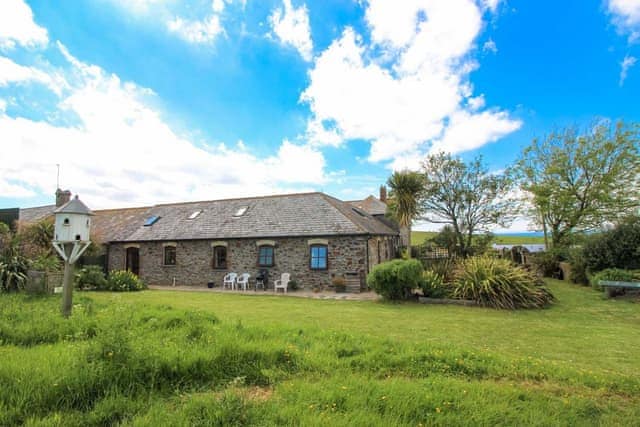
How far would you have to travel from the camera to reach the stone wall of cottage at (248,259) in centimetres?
1420

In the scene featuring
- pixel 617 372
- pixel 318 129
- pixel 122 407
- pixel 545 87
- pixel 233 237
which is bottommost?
pixel 617 372

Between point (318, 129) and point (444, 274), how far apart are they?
853 cm

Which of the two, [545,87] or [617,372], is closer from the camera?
[617,372]

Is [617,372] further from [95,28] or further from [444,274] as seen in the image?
[95,28]

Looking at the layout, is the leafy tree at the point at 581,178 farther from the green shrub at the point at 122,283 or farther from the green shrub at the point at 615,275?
the green shrub at the point at 122,283

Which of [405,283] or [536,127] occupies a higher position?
[536,127]

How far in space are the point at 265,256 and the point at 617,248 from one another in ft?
50.3

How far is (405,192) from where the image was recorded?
1581 centimetres

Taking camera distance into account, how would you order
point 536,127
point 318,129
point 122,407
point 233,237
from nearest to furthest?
point 122,407 → point 318,129 → point 233,237 → point 536,127

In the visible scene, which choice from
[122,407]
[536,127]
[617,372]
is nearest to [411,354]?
[617,372]

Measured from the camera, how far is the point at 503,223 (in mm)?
16938

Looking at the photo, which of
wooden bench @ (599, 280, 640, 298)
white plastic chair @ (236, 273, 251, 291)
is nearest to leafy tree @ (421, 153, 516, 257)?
wooden bench @ (599, 280, 640, 298)

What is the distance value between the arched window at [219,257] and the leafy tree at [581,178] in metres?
18.3

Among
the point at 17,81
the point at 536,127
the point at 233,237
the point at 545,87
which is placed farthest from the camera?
→ the point at 536,127
